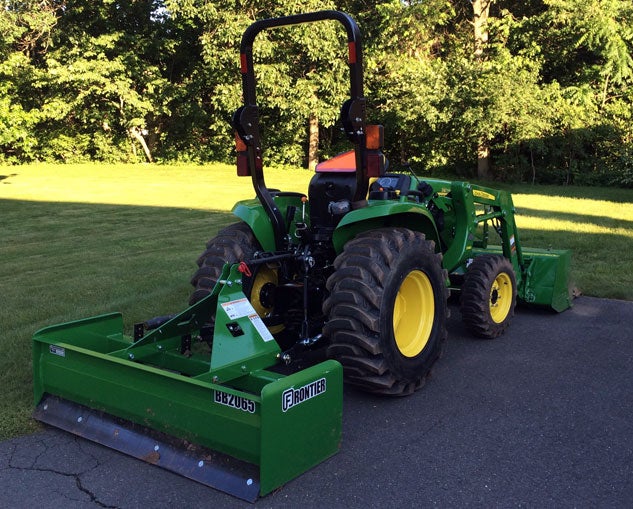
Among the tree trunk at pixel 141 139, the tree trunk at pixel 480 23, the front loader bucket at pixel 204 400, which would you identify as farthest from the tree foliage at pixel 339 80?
the front loader bucket at pixel 204 400

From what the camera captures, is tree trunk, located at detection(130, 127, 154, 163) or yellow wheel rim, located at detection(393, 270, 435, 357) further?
tree trunk, located at detection(130, 127, 154, 163)

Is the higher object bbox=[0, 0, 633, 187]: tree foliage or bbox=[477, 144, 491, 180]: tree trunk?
bbox=[0, 0, 633, 187]: tree foliage

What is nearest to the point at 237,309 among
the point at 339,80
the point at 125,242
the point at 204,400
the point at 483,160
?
the point at 204,400

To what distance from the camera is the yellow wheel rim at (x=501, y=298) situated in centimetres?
572

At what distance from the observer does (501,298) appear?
19.2 ft

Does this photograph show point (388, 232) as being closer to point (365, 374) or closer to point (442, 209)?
point (365, 374)

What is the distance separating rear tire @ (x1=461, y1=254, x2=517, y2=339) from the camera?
5.43 m

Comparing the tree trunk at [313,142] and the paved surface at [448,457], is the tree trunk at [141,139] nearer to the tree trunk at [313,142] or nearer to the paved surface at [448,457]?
the tree trunk at [313,142]

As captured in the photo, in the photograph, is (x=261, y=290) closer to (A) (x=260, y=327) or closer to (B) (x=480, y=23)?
(A) (x=260, y=327)

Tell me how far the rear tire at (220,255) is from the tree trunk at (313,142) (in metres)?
20.1

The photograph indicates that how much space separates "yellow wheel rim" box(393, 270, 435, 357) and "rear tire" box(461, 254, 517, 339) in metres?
1.10

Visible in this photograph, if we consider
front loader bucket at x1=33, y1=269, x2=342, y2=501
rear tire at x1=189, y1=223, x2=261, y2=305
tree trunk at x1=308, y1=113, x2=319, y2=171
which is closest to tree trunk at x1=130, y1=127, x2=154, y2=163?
tree trunk at x1=308, y1=113, x2=319, y2=171

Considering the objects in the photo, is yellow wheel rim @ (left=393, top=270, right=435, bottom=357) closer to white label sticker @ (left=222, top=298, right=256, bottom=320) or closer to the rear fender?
the rear fender

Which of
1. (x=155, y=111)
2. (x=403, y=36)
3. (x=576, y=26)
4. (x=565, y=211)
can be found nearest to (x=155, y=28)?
(x=155, y=111)
